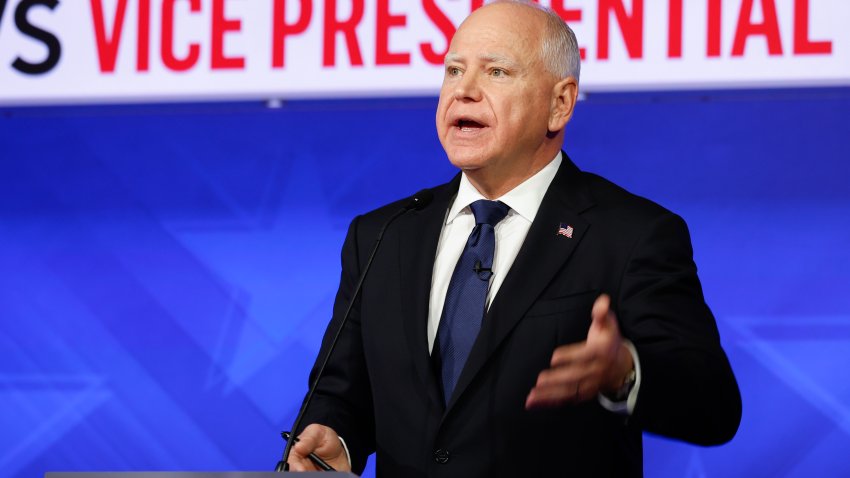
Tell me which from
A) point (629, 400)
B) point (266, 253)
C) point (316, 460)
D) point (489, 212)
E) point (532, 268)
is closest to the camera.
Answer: point (629, 400)

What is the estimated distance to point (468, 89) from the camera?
210 centimetres

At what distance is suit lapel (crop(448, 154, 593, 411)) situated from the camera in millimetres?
1894

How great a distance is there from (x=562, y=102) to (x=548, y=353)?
53 cm

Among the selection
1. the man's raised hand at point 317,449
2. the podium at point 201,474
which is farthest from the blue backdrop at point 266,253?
the podium at point 201,474

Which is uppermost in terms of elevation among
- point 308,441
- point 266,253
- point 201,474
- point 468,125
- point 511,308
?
point 266,253

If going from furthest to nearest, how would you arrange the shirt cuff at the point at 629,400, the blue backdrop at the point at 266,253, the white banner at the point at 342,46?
the blue backdrop at the point at 266,253 < the white banner at the point at 342,46 < the shirt cuff at the point at 629,400

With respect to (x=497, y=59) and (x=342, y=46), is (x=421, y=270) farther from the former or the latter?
(x=342, y=46)

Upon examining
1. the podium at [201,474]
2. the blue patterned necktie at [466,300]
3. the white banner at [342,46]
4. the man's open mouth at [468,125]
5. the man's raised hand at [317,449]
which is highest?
the white banner at [342,46]

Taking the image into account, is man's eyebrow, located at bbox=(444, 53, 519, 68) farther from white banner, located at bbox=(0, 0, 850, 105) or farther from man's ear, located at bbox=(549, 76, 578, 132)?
white banner, located at bbox=(0, 0, 850, 105)

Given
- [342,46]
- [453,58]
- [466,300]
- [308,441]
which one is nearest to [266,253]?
[342,46]

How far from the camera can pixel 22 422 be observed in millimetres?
3525

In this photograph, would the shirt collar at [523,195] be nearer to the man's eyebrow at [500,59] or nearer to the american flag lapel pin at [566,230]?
the american flag lapel pin at [566,230]

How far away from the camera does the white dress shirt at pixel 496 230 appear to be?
2021mm

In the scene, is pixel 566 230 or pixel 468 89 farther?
pixel 468 89
